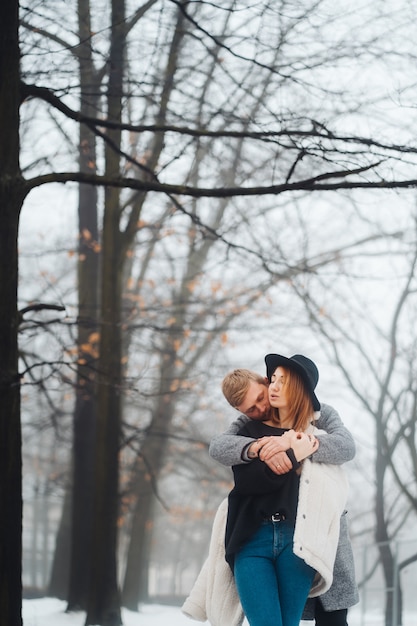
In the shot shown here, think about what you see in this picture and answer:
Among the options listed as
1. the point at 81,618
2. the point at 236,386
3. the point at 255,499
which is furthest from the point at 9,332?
the point at 81,618

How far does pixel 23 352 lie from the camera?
11391 millimetres

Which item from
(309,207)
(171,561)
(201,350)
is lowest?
(171,561)

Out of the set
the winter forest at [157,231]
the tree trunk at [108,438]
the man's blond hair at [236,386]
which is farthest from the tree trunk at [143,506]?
the man's blond hair at [236,386]

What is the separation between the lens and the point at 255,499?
4.15 metres

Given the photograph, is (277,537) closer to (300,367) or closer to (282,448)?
(282,448)

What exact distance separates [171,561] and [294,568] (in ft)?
183

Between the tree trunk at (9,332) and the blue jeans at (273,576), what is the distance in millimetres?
1822

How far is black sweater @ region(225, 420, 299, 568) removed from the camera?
13.4 ft

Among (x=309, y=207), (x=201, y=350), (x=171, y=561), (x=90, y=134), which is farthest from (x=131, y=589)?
(x=171, y=561)

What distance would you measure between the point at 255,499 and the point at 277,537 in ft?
0.67

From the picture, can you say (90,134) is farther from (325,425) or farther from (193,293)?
(325,425)

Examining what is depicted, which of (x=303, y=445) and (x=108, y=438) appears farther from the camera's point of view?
(x=108, y=438)

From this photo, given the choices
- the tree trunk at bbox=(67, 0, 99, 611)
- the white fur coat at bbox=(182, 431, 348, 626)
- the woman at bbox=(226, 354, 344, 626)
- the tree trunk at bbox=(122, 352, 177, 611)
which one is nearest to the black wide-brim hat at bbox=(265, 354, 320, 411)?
the woman at bbox=(226, 354, 344, 626)

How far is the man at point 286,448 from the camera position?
4086mm
